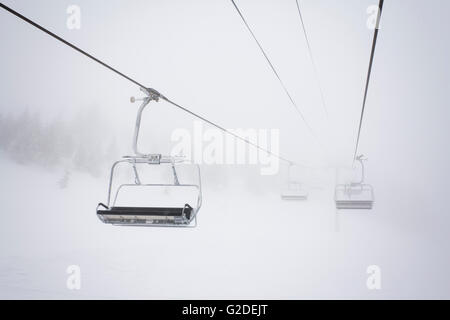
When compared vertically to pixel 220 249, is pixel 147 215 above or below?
above

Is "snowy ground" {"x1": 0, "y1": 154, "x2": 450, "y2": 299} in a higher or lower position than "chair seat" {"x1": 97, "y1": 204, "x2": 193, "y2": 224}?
lower

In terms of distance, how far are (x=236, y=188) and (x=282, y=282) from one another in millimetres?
27681

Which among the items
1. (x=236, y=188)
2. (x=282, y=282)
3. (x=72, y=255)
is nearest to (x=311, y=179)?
(x=236, y=188)

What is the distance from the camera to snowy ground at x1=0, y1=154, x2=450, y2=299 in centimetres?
5650

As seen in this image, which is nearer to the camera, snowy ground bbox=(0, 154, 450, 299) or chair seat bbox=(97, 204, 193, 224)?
chair seat bbox=(97, 204, 193, 224)

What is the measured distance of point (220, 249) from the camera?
70562 millimetres

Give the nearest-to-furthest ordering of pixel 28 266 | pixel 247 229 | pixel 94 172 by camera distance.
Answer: pixel 28 266, pixel 247 229, pixel 94 172

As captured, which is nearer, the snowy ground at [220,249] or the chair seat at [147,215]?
the chair seat at [147,215]

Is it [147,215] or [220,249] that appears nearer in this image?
[147,215]

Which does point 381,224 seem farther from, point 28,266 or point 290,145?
point 28,266

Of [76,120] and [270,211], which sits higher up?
[76,120]

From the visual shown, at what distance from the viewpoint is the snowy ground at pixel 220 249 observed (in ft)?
185

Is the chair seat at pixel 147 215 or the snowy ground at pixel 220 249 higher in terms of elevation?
the chair seat at pixel 147 215
